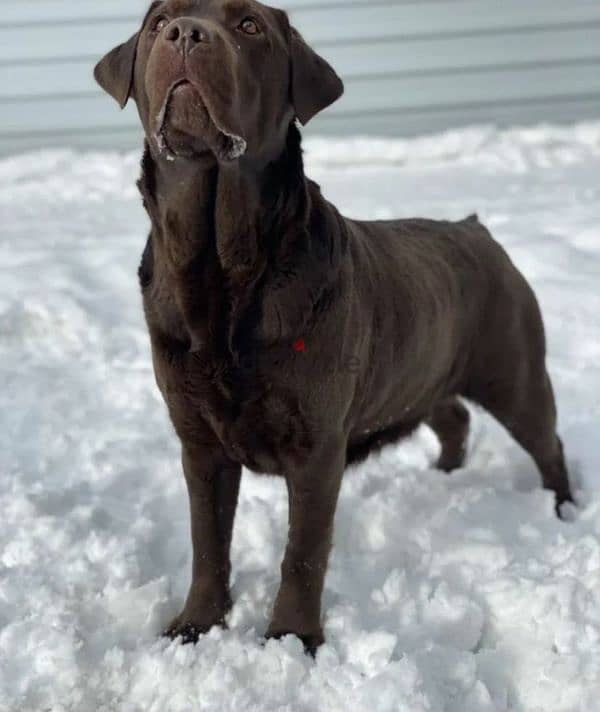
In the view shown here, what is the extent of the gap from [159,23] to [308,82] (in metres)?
0.34

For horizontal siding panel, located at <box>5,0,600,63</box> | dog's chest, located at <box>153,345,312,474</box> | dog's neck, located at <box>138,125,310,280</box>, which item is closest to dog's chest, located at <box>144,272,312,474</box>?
dog's chest, located at <box>153,345,312,474</box>

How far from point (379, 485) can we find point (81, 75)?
158 inches

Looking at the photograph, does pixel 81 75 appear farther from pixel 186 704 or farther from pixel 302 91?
pixel 186 704

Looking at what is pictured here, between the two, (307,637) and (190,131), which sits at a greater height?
(190,131)

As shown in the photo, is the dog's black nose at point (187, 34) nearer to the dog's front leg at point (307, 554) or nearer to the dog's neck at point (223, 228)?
the dog's neck at point (223, 228)

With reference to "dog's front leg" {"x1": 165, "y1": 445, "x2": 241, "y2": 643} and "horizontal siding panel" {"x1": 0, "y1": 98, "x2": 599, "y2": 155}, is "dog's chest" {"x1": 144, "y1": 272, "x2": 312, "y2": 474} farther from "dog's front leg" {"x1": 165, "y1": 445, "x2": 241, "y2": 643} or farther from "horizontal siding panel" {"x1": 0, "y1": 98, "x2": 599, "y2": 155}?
"horizontal siding panel" {"x1": 0, "y1": 98, "x2": 599, "y2": 155}

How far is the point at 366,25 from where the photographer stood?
605cm

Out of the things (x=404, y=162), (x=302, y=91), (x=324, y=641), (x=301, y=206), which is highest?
(x=302, y=91)

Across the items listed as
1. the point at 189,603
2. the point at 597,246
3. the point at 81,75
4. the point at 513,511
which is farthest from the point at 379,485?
the point at 81,75

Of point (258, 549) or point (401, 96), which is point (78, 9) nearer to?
point (401, 96)

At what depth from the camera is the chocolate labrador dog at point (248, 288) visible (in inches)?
79.2

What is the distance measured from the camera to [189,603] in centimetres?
247

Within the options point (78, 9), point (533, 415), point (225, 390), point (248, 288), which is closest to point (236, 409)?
point (225, 390)

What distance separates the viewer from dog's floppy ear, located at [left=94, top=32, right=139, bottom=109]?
7.19 ft
